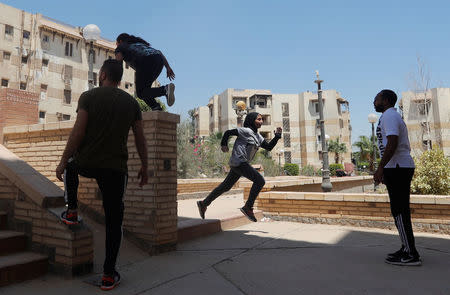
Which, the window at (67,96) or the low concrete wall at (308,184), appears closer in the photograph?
the low concrete wall at (308,184)

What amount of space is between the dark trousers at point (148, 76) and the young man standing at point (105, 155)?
1.36 metres

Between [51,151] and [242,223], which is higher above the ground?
[51,151]

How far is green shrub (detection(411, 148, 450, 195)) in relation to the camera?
646 cm

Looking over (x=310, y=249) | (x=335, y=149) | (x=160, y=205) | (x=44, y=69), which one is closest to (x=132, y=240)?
(x=160, y=205)

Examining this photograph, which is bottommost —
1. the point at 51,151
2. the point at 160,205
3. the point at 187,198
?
the point at 187,198

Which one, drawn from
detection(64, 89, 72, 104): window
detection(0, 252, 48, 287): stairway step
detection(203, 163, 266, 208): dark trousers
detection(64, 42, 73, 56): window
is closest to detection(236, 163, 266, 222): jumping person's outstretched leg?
detection(203, 163, 266, 208): dark trousers

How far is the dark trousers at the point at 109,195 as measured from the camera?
8.47ft

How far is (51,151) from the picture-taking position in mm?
4594

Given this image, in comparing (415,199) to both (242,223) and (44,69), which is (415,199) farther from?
(44,69)

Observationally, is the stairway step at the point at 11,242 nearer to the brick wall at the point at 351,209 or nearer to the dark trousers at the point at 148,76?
the dark trousers at the point at 148,76

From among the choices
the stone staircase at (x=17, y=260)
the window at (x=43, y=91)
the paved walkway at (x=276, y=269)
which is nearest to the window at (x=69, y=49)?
the window at (x=43, y=91)

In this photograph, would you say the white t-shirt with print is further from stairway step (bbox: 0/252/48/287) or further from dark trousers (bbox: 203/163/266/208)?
stairway step (bbox: 0/252/48/287)

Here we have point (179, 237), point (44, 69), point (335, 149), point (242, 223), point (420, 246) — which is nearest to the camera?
point (420, 246)

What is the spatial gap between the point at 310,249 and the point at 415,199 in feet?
7.72
